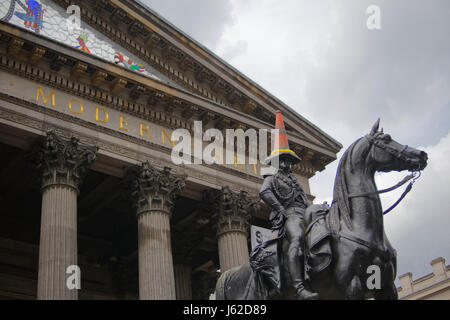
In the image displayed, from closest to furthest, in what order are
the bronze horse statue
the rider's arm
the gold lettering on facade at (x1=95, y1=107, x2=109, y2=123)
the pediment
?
the bronze horse statue → the rider's arm → the gold lettering on facade at (x1=95, y1=107, x2=109, y2=123) → the pediment

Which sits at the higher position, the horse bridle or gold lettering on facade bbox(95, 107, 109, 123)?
gold lettering on facade bbox(95, 107, 109, 123)

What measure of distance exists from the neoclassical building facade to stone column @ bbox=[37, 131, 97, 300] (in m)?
0.03

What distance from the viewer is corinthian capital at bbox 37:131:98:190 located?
51.3 feet

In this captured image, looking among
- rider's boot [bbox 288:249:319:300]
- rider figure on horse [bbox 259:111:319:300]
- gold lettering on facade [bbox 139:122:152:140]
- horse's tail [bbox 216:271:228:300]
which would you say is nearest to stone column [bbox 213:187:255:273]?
gold lettering on facade [bbox 139:122:152:140]

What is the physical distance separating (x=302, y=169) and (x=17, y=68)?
38.4 feet

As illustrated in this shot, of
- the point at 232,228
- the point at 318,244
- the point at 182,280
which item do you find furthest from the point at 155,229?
the point at 318,244

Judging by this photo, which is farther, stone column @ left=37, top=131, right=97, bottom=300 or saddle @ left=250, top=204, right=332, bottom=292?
stone column @ left=37, top=131, right=97, bottom=300

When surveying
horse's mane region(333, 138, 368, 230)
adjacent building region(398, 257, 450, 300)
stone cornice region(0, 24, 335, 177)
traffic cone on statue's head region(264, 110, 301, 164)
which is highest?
stone cornice region(0, 24, 335, 177)

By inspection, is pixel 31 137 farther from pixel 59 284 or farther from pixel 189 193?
pixel 189 193

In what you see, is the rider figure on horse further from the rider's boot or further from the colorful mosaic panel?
the colorful mosaic panel

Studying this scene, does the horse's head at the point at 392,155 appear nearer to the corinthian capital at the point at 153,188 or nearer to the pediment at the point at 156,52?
the corinthian capital at the point at 153,188

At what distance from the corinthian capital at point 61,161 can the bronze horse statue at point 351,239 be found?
9.58m

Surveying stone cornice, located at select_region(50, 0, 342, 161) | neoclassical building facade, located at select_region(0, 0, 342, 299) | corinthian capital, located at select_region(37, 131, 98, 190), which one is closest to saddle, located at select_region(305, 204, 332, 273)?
neoclassical building facade, located at select_region(0, 0, 342, 299)

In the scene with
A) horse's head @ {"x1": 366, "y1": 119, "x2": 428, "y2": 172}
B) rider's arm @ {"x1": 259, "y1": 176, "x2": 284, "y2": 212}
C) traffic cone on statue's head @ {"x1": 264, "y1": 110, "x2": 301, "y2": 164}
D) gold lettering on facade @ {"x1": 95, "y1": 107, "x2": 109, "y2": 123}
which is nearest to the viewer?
horse's head @ {"x1": 366, "y1": 119, "x2": 428, "y2": 172}
